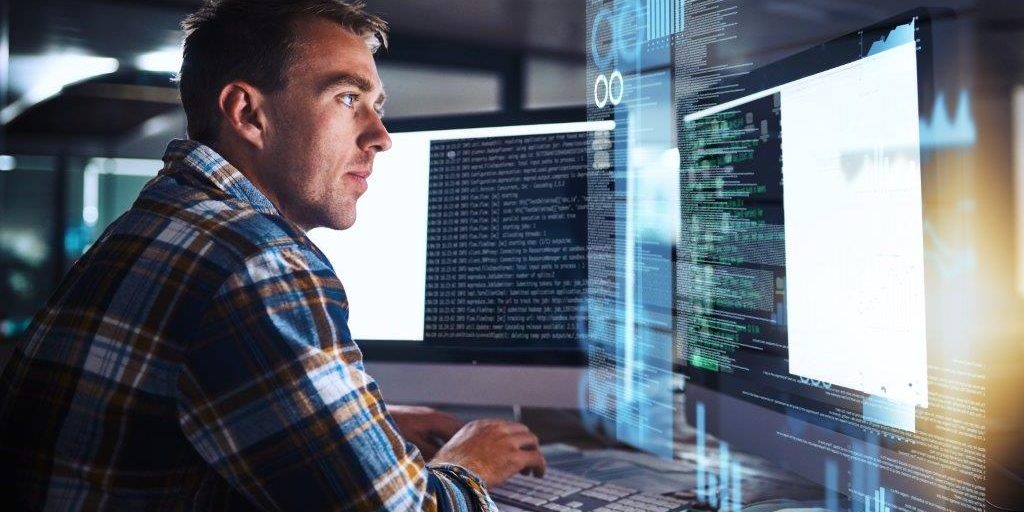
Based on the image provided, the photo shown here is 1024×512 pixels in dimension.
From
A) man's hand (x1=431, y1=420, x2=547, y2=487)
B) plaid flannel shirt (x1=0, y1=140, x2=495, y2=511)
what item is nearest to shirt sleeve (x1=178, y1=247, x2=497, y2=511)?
plaid flannel shirt (x1=0, y1=140, x2=495, y2=511)

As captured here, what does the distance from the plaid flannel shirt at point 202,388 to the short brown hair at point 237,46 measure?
219 millimetres

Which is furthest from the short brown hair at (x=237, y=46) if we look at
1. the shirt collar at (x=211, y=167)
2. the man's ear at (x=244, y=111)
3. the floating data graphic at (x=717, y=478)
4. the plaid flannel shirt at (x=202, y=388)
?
the floating data graphic at (x=717, y=478)

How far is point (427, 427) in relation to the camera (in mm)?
985

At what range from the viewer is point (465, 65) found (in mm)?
2998

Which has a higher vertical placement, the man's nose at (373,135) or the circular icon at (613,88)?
the circular icon at (613,88)

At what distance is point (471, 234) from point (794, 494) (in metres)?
0.53

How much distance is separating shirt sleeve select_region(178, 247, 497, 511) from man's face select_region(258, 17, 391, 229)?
0.90ft

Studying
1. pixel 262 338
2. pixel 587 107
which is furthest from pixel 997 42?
pixel 262 338

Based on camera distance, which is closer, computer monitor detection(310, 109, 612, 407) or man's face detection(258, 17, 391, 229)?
man's face detection(258, 17, 391, 229)

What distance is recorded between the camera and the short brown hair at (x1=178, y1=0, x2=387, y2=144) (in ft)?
2.56

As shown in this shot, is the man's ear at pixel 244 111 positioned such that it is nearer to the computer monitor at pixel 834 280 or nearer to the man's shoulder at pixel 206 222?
the man's shoulder at pixel 206 222

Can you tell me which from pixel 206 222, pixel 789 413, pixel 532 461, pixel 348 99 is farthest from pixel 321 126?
pixel 789 413

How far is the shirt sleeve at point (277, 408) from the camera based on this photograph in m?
0.51

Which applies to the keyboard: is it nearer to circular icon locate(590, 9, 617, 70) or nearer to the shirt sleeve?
the shirt sleeve
